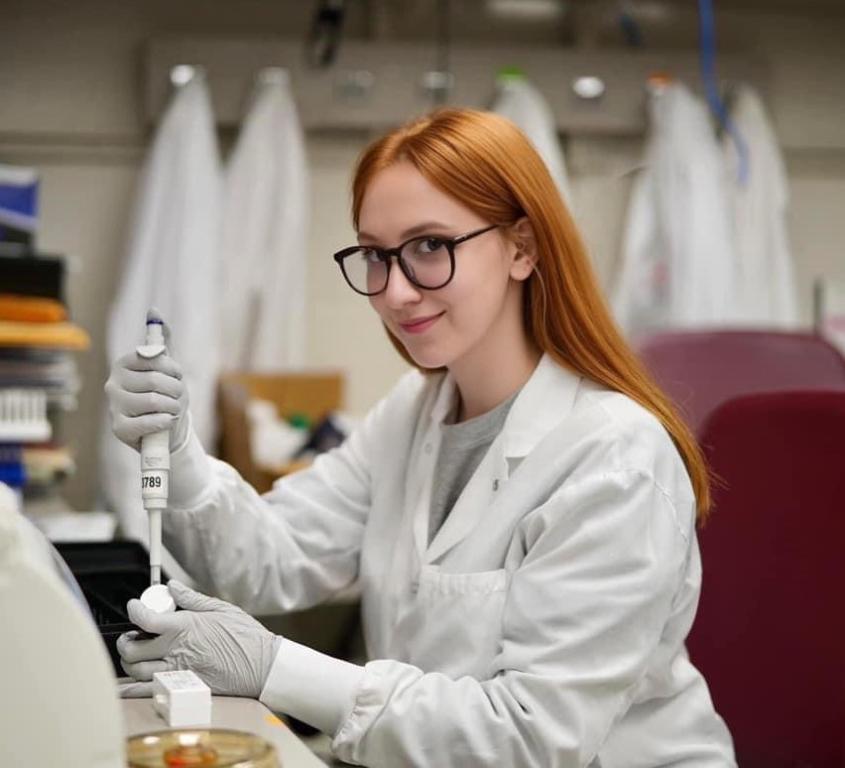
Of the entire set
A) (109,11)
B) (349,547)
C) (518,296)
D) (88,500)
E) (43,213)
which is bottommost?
(88,500)

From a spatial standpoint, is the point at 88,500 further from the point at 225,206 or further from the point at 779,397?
the point at 779,397

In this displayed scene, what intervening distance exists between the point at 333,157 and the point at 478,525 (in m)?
2.65

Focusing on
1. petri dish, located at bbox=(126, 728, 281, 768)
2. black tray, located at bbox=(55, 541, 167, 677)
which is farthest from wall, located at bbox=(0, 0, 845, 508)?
petri dish, located at bbox=(126, 728, 281, 768)

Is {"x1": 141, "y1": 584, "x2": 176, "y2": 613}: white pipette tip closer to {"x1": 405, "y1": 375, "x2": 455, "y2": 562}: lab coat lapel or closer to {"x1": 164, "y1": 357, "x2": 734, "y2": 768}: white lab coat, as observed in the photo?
{"x1": 164, "y1": 357, "x2": 734, "y2": 768}: white lab coat

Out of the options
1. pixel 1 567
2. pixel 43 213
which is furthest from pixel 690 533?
pixel 43 213

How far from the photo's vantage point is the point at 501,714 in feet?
3.79

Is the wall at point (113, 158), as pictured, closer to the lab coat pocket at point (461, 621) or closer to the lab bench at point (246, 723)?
the lab coat pocket at point (461, 621)

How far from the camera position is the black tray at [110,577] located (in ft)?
3.76

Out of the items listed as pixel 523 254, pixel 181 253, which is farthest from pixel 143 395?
pixel 181 253

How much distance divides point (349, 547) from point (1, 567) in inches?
35.8

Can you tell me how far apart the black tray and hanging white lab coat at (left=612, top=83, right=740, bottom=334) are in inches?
94.9

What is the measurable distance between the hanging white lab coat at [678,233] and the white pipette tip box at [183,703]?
111 inches

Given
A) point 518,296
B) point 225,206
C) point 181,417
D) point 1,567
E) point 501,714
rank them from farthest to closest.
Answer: point 225,206 → point 518,296 → point 181,417 → point 501,714 → point 1,567

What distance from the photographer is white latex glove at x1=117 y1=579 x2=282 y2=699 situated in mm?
1095
